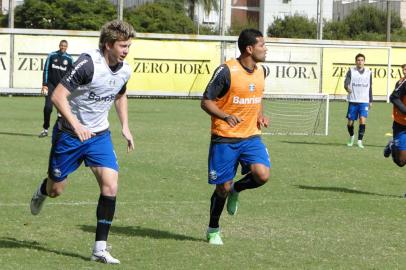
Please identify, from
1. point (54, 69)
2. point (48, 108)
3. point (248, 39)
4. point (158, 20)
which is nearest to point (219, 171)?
point (248, 39)

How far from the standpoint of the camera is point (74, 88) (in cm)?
857

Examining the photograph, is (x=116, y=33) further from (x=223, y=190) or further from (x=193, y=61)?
(x=193, y=61)

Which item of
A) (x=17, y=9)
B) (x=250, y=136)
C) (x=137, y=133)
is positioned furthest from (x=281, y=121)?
(x=17, y=9)

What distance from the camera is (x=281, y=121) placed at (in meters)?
27.6

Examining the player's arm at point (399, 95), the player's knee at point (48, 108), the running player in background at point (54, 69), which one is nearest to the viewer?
the player's arm at point (399, 95)

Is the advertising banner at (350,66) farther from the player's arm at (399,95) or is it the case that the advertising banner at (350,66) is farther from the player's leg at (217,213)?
the player's leg at (217,213)

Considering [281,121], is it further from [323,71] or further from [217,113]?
[217,113]

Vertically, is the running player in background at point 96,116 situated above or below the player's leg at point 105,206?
above

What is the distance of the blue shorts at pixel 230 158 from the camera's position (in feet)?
31.7

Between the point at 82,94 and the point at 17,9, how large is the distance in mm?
54042

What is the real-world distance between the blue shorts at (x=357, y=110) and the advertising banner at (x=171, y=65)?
15877 millimetres

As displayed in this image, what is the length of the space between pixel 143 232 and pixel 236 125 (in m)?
1.57

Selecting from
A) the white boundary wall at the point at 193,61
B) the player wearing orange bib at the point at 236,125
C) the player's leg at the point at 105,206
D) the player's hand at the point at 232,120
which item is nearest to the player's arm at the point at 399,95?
the player wearing orange bib at the point at 236,125

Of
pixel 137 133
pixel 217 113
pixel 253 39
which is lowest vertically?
pixel 137 133
